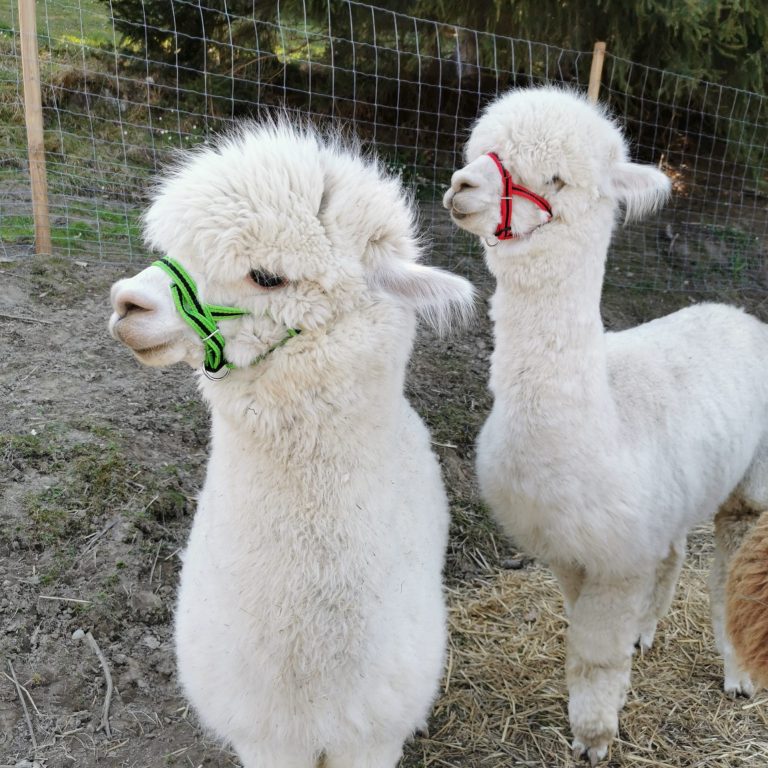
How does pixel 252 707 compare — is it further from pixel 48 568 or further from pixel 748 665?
pixel 48 568

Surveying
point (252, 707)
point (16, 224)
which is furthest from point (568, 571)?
point (16, 224)

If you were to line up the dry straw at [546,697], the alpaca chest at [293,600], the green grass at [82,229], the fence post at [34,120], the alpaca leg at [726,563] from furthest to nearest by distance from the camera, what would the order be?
the green grass at [82,229], the fence post at [34,120], the alpaca leg at [726,563], the dry straw at [546,697], the alpaca chest at [293,600]

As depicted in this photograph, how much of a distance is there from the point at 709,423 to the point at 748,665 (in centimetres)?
141

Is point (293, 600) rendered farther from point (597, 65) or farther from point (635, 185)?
point (597, 65)

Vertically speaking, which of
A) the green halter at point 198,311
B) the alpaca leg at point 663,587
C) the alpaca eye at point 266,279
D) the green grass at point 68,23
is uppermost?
the green grass at point 68,23

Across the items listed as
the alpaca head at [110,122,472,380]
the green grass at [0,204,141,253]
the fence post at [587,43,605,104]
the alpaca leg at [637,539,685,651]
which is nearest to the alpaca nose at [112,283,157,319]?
the alpaca head at [110,122,472,380]

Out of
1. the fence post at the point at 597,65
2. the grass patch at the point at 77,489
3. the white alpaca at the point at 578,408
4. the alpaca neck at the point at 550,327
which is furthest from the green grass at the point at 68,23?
the alpaca neck at the point at 550,327

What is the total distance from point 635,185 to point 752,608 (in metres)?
1.59

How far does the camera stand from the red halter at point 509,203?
2641 mm

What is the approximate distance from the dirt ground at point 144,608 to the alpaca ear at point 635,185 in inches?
70.4

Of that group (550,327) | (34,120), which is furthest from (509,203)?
(34,120)

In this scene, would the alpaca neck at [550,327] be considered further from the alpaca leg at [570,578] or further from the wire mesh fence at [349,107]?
the wire mesh fence at [349,107]

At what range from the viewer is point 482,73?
636cm

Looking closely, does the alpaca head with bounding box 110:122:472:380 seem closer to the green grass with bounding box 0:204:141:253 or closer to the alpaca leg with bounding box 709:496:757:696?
the alpaca leg with bounding box 709:496:757:696
